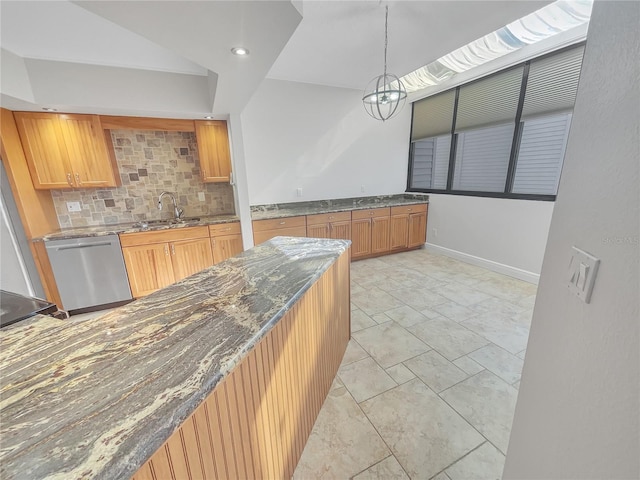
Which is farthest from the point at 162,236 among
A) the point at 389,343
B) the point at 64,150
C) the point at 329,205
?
the point at 389,343

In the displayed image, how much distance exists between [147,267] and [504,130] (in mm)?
4919

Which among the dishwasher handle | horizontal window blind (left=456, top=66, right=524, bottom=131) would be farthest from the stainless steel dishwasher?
horizontal window blind (left=456, top=66, right=524, bottom=131)

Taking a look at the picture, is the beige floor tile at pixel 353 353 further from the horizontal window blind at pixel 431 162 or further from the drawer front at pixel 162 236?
the horizontal window blind at pixel 431 162

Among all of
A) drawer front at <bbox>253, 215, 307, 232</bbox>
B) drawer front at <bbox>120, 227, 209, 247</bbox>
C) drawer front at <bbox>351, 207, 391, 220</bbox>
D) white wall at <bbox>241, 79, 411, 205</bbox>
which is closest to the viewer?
drawer front at <bbox>120, 227, 209, 247</bbox>

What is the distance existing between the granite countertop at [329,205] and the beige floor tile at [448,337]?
6.76 feet

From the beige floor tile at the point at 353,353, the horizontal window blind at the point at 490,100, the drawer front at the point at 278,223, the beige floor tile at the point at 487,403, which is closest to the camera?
the beige floor tile at the point at 487,403

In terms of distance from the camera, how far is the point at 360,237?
4070mm

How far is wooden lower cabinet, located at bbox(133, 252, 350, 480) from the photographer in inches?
24.4

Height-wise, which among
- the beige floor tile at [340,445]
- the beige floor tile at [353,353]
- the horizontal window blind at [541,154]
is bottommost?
the beige floor tile at [340,445]

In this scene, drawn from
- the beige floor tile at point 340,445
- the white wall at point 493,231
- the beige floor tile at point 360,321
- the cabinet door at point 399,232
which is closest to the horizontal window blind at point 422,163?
the white wall at point 493,231

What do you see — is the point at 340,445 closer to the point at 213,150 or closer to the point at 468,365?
the point at 468,365

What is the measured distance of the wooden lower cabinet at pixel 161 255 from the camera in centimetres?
286

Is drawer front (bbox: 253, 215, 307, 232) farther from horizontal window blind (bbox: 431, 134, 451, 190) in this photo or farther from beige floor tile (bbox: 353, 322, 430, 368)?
horizontal window blind (bbox: 431, 134, 451, 190)

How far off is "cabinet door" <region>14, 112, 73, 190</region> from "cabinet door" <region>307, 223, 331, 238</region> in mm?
2778
